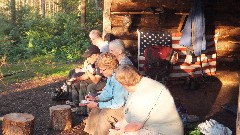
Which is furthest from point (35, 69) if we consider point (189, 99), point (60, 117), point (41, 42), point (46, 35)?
point (60, 117)

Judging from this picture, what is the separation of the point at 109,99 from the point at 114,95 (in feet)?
0.90

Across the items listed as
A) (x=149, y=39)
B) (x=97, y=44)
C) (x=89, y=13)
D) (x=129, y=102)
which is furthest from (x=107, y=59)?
(x=89, y=13)

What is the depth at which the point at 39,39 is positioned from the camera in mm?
19578

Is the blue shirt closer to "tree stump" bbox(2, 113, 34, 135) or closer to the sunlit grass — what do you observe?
"tree stump" bbox(2, 113, 34, 135)

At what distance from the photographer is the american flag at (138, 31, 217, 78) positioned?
342 inches

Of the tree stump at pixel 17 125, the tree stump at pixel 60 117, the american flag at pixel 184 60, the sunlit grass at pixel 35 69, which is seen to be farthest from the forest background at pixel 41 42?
the tree stump at pixel 17 125

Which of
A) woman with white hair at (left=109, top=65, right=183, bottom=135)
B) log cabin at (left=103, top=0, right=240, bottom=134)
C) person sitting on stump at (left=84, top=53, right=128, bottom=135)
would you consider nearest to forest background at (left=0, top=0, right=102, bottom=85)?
log cabin at (left=103, top=0, right=240, bottom=134)

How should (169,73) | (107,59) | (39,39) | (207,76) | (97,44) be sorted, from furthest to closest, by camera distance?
(39,39)
(207,76)
(169,73)
(97,44)
(107,59)

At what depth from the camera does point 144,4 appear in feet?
28.2

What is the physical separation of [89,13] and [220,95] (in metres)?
15.7

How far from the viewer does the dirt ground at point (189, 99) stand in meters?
7.41

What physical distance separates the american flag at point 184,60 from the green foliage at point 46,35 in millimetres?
8748

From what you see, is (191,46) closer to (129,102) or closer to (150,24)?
(150,24)

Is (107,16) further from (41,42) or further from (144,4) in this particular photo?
(41,42)
